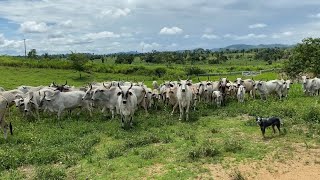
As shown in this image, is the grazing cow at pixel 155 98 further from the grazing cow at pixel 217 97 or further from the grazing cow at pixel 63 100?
the grazing cow at pixel 63 100

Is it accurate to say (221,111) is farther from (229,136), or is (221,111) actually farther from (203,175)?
(203,175)

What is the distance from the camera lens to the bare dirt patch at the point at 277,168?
11.2 meters

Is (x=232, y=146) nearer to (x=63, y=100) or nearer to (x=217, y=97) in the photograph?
(x=217, y=97)

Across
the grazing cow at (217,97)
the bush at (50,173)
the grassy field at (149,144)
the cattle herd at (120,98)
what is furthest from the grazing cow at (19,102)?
the grazing cow at (217,97)

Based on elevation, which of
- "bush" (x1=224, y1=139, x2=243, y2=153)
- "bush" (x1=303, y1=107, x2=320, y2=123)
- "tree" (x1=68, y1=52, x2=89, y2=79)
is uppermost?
"tree" (x1=68, y1=52, x2=89, y2=79)

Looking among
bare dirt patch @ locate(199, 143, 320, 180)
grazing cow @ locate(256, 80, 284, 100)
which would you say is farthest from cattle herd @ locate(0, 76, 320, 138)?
bare dirt patch @ locate(199, 143, 320, 180)

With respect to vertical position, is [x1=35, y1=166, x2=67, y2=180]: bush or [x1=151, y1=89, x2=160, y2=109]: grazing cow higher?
[x1=151, y1=89, x2=160, y2=109]: grazing cow

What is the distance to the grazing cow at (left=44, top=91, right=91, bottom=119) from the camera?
20859 millimetres

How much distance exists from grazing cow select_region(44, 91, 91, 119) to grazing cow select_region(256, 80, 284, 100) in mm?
12463

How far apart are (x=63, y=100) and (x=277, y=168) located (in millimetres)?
12983

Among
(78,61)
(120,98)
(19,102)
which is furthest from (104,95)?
(78,61)

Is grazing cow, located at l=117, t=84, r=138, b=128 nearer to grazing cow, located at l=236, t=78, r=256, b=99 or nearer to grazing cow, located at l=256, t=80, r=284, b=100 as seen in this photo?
grazing cow, located at l=236, t=78, r=256, b=99

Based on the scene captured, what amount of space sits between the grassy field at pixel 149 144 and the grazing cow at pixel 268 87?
19.6ft

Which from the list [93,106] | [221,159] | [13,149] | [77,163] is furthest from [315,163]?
[93,106]
